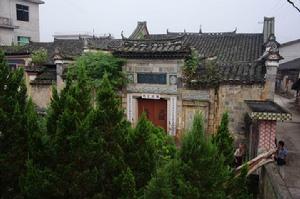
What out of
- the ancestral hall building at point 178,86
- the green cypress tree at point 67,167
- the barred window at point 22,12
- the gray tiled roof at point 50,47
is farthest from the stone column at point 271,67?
the barred window at point 22,12

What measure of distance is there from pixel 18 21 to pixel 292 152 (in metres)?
28.3

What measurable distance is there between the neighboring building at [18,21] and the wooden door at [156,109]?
19.9m

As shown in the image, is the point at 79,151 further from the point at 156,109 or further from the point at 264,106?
the point at 156,109

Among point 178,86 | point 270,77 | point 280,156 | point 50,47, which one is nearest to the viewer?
point 280,156

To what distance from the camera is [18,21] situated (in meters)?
31.3

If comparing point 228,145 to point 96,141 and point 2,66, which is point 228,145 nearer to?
point 96,141

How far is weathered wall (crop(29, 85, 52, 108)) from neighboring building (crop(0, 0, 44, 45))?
15.5m

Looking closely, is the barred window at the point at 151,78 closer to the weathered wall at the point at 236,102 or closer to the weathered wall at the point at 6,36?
the weathered wall at the point at 236,102

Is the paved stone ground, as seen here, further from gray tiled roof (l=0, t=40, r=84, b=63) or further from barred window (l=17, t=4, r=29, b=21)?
barred window (l=17, t=4, r=29, b=21)

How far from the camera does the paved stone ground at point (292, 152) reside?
30.7ft

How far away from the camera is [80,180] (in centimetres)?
770

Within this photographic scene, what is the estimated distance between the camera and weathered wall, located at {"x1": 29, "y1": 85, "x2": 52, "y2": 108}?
16.3 meters

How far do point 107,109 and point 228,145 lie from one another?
3304mm

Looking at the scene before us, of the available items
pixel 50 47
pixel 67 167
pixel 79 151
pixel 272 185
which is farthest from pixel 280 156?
pixel 50 47
